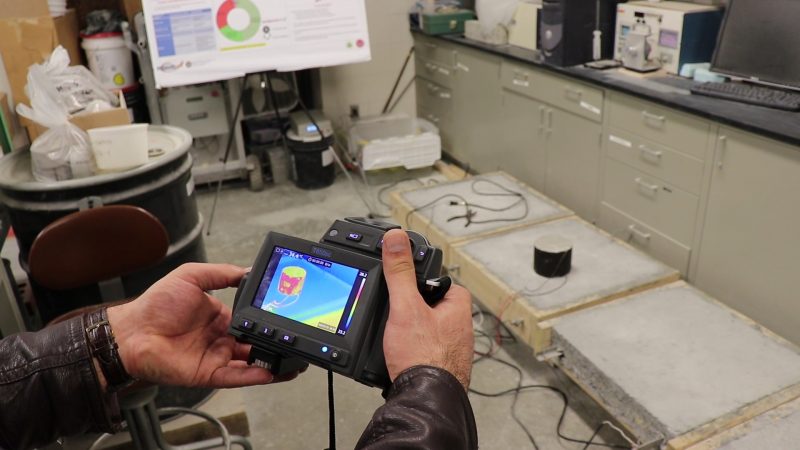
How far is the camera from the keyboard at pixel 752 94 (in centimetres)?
215

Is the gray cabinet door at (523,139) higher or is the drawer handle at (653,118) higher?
the drawer handle at (653,118)

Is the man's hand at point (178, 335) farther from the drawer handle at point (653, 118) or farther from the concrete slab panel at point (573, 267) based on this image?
the drawer handle at point (653, 118)

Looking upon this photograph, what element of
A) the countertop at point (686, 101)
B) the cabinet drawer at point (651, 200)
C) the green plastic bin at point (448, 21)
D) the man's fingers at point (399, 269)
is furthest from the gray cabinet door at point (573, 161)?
the man's fingers at point (399, 269)

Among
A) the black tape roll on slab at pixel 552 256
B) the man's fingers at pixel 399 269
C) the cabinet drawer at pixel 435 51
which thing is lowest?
the black tape roll on slab at pixel 552 256

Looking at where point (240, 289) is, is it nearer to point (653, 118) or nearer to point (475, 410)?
point (475, 410)

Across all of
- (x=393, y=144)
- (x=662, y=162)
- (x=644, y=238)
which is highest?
(x=662, y=162)

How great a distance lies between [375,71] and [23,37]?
2182mm

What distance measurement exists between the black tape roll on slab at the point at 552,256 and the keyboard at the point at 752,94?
2.64 feet

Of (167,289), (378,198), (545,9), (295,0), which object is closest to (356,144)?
(378,198)

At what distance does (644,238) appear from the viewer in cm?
261

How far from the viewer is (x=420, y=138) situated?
12.6 feet

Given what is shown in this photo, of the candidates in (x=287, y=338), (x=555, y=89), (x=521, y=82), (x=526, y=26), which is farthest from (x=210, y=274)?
(x=526, y=26)

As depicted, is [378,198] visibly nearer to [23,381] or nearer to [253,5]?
[253,5]

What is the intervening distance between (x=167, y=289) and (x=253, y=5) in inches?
96.5
